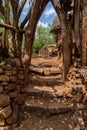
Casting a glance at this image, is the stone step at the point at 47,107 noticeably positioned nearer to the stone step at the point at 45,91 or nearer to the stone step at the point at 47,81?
the stone step at the point at 45,91

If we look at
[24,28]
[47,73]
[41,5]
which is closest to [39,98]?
[47,73]

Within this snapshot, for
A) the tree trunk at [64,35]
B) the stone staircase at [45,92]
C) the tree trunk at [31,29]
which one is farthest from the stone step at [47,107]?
the tree trunk at [64,35]

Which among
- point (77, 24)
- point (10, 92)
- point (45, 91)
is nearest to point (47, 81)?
point (45, 91)

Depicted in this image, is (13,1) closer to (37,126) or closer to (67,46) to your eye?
(67,46)

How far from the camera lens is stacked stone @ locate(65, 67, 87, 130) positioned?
5.00 m

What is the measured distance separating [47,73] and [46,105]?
209 centimetres

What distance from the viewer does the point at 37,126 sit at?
16.8ft

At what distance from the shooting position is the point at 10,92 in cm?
545

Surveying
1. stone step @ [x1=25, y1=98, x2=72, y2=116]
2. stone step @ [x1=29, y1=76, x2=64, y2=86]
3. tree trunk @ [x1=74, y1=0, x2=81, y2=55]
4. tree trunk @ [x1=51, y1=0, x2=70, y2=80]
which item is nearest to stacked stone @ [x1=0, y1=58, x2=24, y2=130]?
stone step @ [x1=25, y1=98, x2=72, y2=116]

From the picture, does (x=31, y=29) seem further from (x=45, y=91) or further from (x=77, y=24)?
(x=45, y=91)

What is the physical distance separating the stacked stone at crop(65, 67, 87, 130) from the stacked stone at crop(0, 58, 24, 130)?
4.71ft

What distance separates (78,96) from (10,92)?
1.75 m

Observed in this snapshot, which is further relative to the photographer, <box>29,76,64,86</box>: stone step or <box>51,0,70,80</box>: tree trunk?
<box>29,76,64,86</box>: stone step

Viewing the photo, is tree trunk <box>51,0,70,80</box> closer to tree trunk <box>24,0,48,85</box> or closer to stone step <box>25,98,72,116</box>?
tree trunk <box>24,0,48,85</box>
